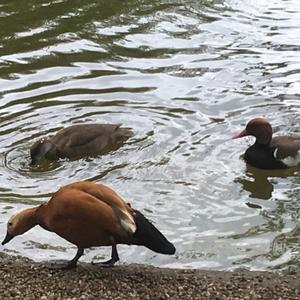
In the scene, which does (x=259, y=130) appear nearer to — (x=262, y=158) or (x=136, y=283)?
(x=262, y=158)

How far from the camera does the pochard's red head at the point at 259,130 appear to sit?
842 cm

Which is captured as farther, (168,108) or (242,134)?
(168,108)

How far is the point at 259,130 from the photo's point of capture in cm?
843

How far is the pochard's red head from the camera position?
8.42 metres

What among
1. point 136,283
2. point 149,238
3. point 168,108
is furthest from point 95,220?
point 168,108

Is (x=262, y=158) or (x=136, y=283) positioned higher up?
(x=136, y=283)

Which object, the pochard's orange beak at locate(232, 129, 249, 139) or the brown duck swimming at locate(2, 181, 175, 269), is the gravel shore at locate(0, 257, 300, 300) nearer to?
the brown duck swimming at locate(2, 181, 175, 269)

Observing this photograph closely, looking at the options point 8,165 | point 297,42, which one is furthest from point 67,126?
point 297,42

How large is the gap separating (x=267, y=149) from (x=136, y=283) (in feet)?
11.2

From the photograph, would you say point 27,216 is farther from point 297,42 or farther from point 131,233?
point 297,42

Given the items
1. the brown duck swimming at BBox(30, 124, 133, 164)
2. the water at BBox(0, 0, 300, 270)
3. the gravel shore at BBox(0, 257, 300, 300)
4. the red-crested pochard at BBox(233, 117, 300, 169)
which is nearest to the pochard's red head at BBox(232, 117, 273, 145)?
the red-crested pochard at BBox(233, 117, 300, 169)

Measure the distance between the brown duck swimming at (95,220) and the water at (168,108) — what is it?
0.96m

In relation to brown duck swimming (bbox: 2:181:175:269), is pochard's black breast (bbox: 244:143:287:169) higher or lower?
lower

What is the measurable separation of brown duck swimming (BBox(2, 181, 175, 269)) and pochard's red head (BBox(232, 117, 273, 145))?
10.8ft
